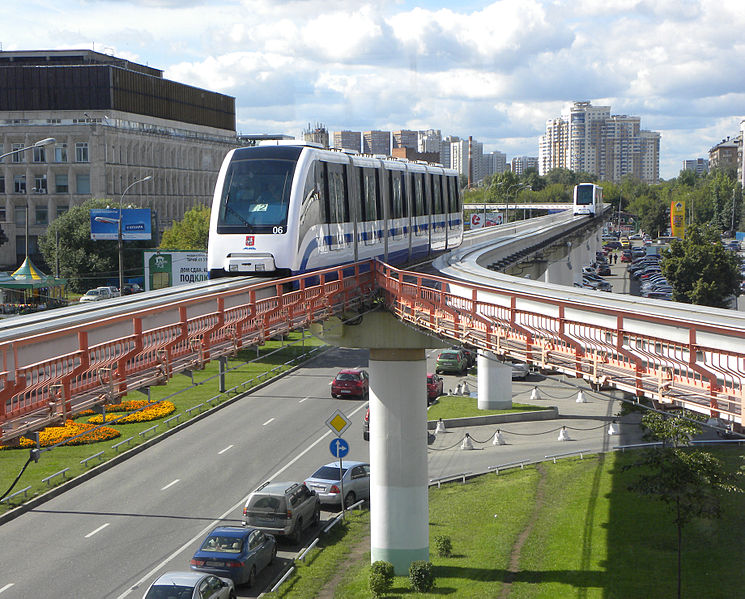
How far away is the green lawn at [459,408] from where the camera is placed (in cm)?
3656

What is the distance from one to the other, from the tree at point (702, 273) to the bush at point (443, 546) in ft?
124

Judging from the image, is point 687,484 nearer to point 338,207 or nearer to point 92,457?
point 338,207

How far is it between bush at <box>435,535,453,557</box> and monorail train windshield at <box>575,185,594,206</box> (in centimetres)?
8055

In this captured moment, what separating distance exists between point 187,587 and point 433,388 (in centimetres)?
2444

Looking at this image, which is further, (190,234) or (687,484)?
(190,234)

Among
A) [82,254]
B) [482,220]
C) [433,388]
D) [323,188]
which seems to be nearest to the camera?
[323,188]

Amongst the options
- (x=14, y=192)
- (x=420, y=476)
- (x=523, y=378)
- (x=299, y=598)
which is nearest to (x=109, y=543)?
(x=299, y=598)

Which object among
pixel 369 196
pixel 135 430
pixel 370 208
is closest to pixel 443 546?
pixel 370 208

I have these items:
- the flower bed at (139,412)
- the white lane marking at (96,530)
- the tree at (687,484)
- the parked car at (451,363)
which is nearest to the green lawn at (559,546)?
the tree at (687,484)

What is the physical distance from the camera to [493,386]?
1468 inches

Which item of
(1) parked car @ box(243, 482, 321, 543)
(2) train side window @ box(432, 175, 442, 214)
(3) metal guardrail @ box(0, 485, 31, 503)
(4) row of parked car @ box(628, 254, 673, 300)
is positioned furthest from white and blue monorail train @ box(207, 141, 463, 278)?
(4) row of parked car @ box(628, 254, 673, 300)

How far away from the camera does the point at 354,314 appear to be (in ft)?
73.1

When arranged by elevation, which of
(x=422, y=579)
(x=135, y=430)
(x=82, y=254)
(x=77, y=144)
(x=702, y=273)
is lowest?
(x=135, y=430)

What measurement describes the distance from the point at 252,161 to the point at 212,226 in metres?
1.72
